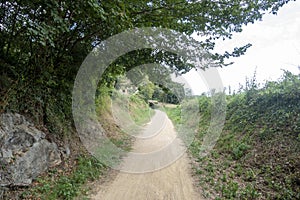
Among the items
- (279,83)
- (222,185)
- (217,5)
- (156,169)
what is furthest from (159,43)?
(279,83)

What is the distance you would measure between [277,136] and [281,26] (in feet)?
13.2

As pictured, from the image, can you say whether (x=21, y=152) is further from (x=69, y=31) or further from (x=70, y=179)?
(x=69, y=31)

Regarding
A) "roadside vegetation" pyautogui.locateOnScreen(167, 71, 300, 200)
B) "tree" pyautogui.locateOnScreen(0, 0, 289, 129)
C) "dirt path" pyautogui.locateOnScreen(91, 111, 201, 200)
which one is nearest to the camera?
"tree" pyautogui.locateOnScreen(0, 0, 289, 129)

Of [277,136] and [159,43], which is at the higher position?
[159,43]

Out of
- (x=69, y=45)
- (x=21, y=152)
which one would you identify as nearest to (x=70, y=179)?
(x=21, y=152)

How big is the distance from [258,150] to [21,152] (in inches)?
218

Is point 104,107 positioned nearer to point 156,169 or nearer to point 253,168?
point 156,169

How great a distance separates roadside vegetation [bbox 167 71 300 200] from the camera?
374 centimetres

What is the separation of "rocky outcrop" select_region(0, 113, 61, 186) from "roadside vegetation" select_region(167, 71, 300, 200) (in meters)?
3.40

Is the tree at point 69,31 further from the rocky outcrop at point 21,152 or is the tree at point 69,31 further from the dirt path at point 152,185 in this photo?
the dirt path at point 152,185

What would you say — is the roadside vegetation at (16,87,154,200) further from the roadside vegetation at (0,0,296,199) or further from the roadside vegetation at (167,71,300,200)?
the roadside vegetation at (167,71,300,200)

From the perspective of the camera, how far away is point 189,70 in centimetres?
627

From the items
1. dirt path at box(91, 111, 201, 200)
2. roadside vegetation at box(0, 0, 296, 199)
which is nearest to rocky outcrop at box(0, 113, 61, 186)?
roadside vegetation at box(0, 0, 296, 199)

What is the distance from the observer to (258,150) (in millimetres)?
5078
